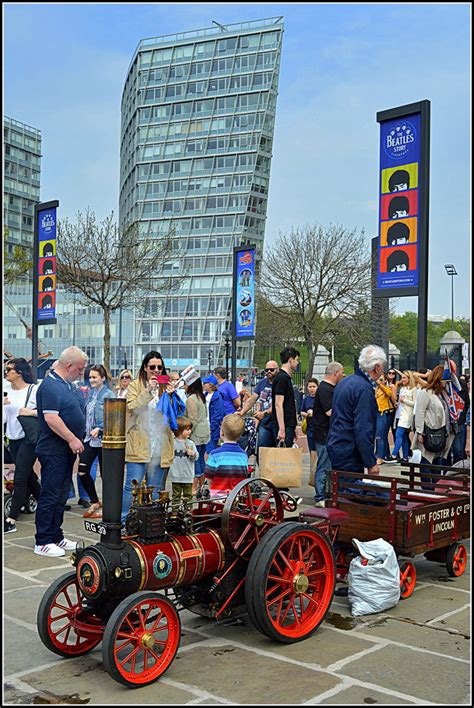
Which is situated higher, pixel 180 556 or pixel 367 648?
pixel 180 556

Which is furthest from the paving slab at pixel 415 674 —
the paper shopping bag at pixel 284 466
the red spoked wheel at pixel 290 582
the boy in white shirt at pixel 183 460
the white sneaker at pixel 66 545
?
the boy in white shirt at pixel 183 460

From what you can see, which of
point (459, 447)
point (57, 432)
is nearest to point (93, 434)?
point (57, 432)

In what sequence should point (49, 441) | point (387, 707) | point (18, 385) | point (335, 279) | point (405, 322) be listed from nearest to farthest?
point (387, 707), point (49, 441), point (18, 385), point (335, 279), point (405, 322)

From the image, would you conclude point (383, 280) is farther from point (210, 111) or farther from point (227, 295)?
point (210, 111)

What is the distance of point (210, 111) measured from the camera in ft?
286

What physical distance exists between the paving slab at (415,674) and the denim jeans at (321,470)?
142 inches

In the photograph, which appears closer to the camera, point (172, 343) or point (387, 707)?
point (387, 707)

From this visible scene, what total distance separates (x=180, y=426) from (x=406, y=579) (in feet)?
10.0

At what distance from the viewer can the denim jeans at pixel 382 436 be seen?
14.7m

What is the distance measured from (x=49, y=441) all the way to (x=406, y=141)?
5.23 m

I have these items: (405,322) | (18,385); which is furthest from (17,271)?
(405,322)

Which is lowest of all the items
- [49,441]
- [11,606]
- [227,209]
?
[11,606]

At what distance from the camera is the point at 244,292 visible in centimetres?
1856

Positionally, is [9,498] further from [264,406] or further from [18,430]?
[264,406]
